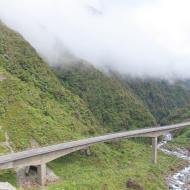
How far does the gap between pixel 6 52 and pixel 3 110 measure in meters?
39.8

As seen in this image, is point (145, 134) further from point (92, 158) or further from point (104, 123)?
point (104, 123)

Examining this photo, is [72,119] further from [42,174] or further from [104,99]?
[104,99]

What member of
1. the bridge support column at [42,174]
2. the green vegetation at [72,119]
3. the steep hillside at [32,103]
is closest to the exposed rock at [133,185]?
the green vegetation at [72,119]

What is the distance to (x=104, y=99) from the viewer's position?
570 ft

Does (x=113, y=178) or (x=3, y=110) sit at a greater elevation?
(x=3, y=110)

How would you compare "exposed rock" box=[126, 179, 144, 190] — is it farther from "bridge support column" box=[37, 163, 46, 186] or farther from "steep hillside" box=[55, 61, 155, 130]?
"steep hillside" box=[55, 61, 155, 130]

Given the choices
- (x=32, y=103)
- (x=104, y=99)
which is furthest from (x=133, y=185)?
(x=104, y=99)

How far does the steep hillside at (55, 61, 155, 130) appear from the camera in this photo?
166 meters

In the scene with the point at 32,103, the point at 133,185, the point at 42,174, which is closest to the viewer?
the point at 42,174

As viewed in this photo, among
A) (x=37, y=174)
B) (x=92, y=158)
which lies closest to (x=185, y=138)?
(x=92, y=158)

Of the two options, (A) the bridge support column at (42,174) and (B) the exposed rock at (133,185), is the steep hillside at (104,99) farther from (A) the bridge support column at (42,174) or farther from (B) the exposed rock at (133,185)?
(A) the bridge support column at (42,174)

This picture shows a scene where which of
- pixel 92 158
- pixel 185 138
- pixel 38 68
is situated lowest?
pixel 92 158

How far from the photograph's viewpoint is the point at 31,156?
82188mm

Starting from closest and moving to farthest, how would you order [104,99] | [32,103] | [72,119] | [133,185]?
[133,185]
[32,103]
[72,119]
[104,99]
